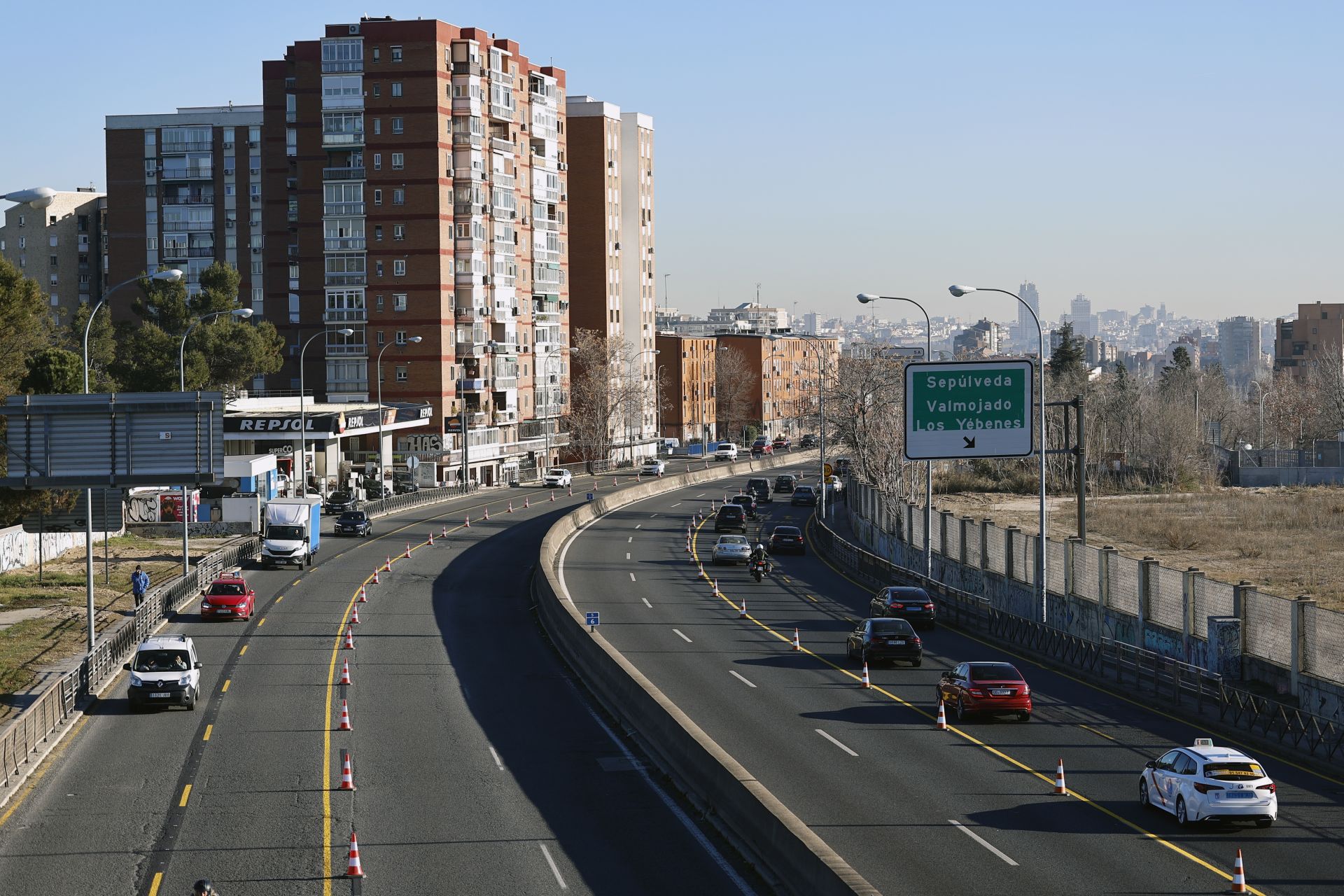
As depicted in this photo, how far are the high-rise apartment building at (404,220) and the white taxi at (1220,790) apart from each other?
87.1 meters

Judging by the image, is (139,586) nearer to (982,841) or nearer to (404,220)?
(982,841)

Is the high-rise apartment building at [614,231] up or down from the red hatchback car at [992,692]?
up

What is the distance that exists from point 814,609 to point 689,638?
870cm

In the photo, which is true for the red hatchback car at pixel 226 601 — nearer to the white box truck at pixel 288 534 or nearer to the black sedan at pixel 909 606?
the white box truck at pixel 288 534

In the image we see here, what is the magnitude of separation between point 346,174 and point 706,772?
96.0 m

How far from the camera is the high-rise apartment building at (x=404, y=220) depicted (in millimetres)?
111062

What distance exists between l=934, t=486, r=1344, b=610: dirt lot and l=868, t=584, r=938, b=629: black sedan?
15.0 m

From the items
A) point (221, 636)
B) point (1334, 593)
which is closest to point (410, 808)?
point (221, 636)

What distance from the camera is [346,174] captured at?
11206 centimetres

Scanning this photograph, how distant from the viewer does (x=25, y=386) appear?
2318 inches

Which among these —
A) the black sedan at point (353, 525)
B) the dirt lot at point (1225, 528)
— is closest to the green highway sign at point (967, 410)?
the dirt lot at point (1225, 528)

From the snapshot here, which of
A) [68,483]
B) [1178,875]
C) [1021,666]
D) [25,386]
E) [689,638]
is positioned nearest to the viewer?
[1178,875]

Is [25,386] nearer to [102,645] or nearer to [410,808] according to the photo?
[102,645]

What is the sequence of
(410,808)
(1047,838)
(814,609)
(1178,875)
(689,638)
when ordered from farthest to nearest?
(814,609) → (689,638) → (410,808) → (1047,838) → (1178,875)
